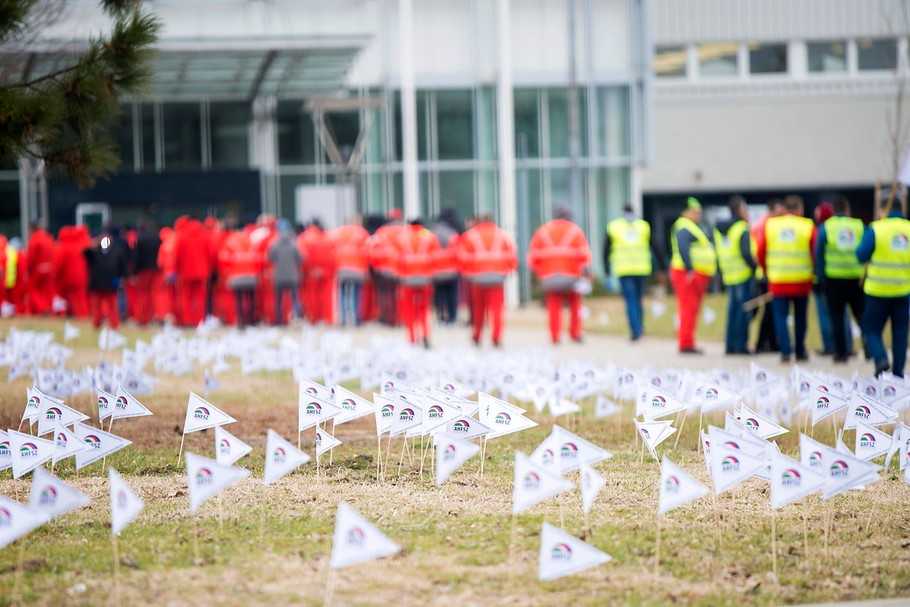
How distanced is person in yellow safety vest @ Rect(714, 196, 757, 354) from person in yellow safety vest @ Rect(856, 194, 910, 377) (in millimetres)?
3851

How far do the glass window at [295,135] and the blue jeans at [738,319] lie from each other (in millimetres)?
20540

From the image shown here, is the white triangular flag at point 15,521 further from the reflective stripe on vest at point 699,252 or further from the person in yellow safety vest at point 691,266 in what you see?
the reflective stripe on vest at point 699,252

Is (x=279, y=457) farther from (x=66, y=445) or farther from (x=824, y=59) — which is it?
(x=824, y=59)

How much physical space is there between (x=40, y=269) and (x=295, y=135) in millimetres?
10545

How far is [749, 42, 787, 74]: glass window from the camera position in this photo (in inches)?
1813

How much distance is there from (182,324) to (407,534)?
753 inches

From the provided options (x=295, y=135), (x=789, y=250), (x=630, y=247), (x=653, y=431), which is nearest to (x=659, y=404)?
(x=653, y=431)

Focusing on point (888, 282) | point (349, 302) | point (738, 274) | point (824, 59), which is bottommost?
point (349, 302)

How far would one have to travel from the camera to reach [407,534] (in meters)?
7.31

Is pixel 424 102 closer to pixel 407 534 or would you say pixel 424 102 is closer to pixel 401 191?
pixel 401 191

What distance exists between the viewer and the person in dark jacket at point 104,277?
2344 centimetres

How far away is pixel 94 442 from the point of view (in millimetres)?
7906

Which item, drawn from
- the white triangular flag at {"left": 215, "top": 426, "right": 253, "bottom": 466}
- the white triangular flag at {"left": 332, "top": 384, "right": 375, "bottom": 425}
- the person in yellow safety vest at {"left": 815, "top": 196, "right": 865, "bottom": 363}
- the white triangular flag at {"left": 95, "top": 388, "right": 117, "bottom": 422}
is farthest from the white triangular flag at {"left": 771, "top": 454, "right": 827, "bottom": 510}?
the person in yellow safety vest at {"left": 815, "top": 196, "right": 865, "bottom": 363}

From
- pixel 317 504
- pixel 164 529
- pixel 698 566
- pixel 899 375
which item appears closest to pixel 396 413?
pixel 317 504
